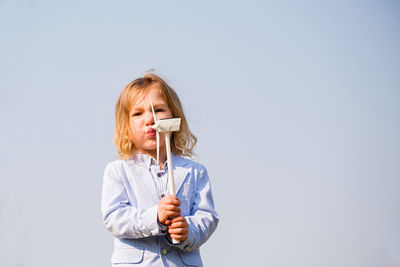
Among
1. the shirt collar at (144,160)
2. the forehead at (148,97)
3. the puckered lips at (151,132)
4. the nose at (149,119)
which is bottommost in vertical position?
the shirt collar at (144,160)

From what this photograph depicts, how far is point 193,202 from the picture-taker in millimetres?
4184

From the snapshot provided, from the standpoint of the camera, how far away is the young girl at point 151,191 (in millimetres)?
3799

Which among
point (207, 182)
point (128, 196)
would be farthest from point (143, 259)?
point (207, 182)

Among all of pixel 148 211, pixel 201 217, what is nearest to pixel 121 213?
pixel 148 211

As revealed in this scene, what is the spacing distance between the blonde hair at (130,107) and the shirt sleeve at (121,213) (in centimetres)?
23

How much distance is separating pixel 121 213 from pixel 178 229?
46cm

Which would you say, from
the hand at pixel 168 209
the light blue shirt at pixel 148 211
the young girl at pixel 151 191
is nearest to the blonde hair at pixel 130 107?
the young girl at pixel 151 191

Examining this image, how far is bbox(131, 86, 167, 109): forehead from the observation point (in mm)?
4246

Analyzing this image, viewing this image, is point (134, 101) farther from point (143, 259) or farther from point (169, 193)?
point (143, 259)

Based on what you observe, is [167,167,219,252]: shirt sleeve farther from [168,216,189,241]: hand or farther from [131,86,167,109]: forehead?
[131,86,167,109]: forehead

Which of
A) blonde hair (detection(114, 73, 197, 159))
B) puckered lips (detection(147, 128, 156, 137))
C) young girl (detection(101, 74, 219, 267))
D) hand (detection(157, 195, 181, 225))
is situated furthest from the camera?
blonde hair (detection(114, 73, 197, 159))

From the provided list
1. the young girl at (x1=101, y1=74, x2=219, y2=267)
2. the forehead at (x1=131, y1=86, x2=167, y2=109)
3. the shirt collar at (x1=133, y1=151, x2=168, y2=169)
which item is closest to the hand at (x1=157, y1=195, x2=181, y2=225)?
the young girl at (x1=101, y1=74, x2=219, y2=267)

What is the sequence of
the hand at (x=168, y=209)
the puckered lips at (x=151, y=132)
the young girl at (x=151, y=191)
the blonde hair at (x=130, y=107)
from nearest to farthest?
the hand at (x=168, y=209), the young girl at (x=151, y=191), the puckered lips at (x=151, y=132), the blonde hair at (x=130, y=107)

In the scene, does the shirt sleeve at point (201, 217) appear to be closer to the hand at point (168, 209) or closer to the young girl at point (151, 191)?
the young girl at point (151, 191)
